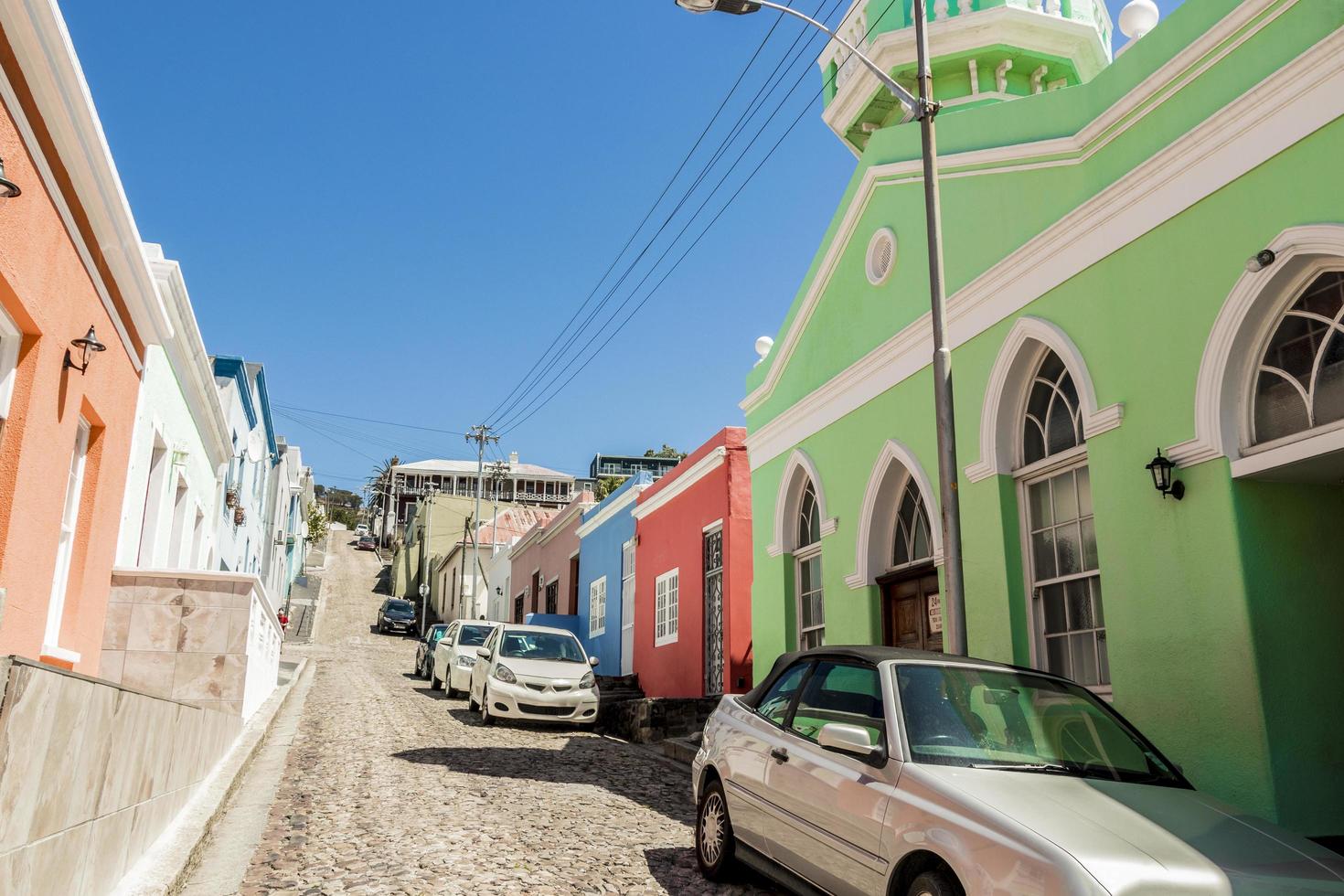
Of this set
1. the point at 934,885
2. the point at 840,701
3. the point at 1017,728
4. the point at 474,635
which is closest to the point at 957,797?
the point at 934,885

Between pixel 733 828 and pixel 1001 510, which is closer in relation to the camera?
pixel 733 828

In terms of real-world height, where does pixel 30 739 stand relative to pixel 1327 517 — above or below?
below

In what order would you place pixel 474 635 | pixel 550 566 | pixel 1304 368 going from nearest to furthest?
pixel 1304 368 → pixel 474 635 → pixel 550 566

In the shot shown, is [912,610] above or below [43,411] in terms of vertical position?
below

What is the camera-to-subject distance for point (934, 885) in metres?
4.27

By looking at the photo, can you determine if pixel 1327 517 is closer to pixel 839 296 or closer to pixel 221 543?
pixel 839 296

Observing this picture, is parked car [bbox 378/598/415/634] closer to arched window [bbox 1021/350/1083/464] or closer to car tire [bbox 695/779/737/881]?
arched window [bbox 1021/350/1083/464]

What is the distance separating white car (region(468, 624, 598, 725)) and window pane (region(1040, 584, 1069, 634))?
7982 mm

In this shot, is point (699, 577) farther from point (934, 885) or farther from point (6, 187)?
point (6, 187)

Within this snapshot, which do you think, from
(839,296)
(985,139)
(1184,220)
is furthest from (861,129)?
(1184,220)

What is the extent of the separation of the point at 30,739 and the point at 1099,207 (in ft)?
25.5

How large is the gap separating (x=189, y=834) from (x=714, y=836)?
3.12 metres

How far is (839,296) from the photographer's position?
41.3 ft

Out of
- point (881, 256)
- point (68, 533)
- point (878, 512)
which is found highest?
point (881, 256)
